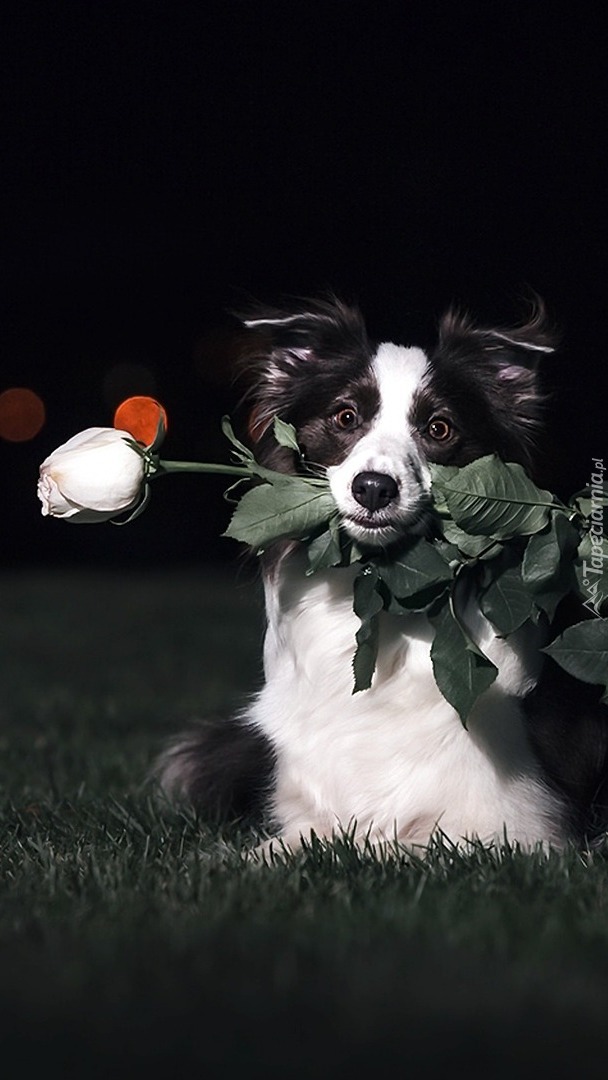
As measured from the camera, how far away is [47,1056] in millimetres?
2465

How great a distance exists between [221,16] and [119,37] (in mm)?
857

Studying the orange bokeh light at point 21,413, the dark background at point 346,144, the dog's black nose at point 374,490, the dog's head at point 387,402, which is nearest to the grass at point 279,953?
the dog's head at point 387,402

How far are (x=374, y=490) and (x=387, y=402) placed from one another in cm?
Answer: 40

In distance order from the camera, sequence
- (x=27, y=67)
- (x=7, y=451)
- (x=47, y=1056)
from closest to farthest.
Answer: (x=47, y=1056) < (x=27, y=67) < (x=7, y=451)

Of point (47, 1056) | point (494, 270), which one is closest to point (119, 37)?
point (494, 270)

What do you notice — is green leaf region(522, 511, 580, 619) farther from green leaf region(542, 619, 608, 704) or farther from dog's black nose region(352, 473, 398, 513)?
dog's black nose region(352, 473, 398, 513)

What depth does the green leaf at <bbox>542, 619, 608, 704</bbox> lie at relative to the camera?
12.2 feet

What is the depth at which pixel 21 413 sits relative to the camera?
16.6m

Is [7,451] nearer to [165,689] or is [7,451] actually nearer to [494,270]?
[494,270]

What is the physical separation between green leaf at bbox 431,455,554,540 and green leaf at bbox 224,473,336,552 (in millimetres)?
330

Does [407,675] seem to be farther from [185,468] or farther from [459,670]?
[185,468]

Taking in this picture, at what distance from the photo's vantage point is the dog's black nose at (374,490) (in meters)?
3.71

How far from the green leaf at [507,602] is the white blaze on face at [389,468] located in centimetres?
27

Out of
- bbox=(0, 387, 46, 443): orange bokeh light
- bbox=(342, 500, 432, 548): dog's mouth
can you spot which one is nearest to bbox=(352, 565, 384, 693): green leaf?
bbox=(342, 500, 432, 548): dog's mouth
